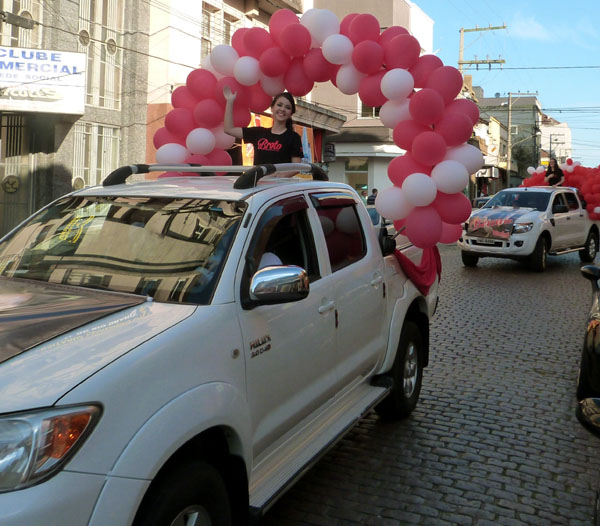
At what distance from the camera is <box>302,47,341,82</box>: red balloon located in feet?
21.8

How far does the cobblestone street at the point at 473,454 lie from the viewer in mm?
3928

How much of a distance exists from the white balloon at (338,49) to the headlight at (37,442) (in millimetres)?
4979

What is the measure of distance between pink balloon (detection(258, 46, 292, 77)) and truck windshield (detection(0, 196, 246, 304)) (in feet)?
10.7

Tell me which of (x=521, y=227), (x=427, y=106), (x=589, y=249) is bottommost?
(x=589, y=249)

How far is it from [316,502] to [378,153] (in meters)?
37.4

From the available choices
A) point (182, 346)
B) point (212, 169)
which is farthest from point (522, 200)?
point (182, 346)

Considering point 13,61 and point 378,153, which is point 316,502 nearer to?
point 13,61

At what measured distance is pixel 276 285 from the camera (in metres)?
2.96

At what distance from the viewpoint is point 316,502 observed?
13.1 ft

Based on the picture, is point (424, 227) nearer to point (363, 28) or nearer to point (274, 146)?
point (274, 146)

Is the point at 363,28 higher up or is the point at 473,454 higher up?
the point at 363,28

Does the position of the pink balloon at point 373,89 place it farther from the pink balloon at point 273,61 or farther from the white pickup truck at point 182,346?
the white pickup truck at point 182,346

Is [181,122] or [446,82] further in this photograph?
[181,122]

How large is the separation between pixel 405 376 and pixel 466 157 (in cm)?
191
